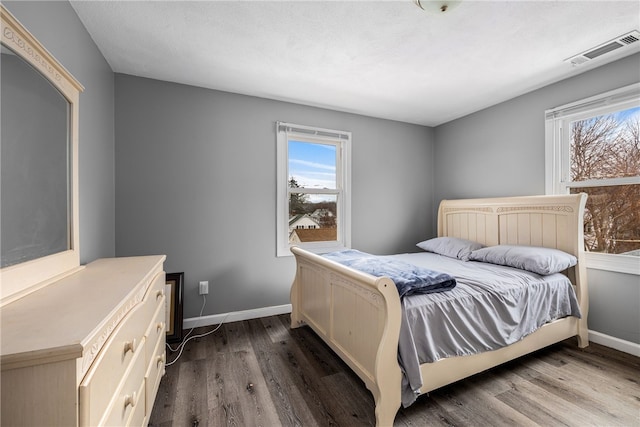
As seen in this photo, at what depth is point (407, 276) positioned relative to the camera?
1.68 metres

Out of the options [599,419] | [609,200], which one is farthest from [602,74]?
[599,419]

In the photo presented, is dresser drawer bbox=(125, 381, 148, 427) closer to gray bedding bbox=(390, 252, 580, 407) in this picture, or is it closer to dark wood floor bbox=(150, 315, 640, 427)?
Answer: dark wood floor bbox=(150, 315, 640, 427)

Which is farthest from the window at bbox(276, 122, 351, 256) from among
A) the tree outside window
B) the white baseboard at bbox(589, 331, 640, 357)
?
the white baseboard at bbox(589, 331, 640, 357)

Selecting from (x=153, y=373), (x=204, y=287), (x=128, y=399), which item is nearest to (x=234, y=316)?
(x=204, y=287)

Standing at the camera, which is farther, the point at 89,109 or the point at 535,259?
the point at 535,259

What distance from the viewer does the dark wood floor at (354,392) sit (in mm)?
1553

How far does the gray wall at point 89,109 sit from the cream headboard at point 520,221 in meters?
3.68

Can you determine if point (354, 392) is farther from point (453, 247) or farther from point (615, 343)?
point (615, 343)

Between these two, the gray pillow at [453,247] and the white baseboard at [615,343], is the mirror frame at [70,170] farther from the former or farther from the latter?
the white baseboard at [615,343]

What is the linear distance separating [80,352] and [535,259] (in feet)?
9.26

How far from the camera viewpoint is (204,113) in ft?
9.01

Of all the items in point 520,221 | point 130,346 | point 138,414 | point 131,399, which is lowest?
point 138,414

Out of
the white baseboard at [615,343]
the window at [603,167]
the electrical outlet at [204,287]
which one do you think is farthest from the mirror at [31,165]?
the white baseboard at [615,343]

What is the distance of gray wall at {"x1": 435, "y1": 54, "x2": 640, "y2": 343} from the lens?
Answer: 2.26 metres
